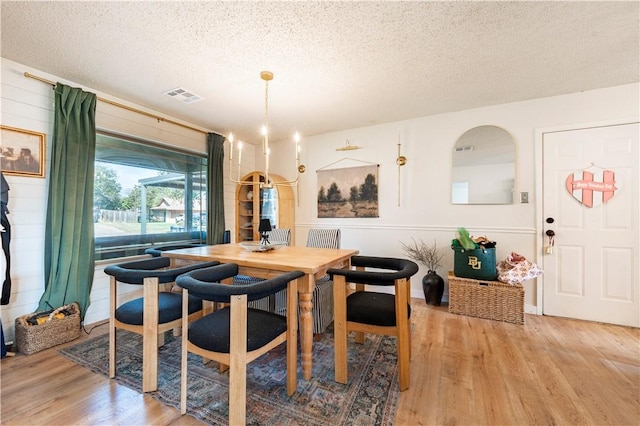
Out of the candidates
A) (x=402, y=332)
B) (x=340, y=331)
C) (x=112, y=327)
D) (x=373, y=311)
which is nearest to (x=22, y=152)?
(x=112, y=327)

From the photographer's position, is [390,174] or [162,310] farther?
[390,174]

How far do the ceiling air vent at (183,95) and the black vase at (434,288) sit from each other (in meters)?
3.38

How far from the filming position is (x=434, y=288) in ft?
10.5

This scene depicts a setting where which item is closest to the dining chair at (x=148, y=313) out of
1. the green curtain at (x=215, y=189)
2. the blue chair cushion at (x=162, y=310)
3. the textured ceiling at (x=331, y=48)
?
the blue chair cushion at (x=162, y=310)

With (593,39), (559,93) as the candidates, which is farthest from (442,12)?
(559,93)

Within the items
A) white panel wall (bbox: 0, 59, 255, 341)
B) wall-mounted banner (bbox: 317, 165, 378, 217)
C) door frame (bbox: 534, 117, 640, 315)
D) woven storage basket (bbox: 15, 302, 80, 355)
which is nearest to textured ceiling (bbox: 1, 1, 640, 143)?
white panel wall (bbox: 0, 59, 255, 341)

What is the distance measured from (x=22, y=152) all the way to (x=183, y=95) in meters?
1.44

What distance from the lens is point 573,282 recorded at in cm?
284

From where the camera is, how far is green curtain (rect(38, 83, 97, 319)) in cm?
237

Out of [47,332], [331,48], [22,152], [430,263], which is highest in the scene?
[331,48]

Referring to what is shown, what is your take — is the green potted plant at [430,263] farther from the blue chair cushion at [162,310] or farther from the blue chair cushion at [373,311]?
the blue chair cushion at [162,310]

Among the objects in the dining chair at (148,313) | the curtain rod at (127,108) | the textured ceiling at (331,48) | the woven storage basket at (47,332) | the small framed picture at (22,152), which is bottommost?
the woven storage basket at (47,332)

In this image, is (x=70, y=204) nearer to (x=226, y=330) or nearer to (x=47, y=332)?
(x=47, y=332)

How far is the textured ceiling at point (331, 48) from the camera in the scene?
169 cm
